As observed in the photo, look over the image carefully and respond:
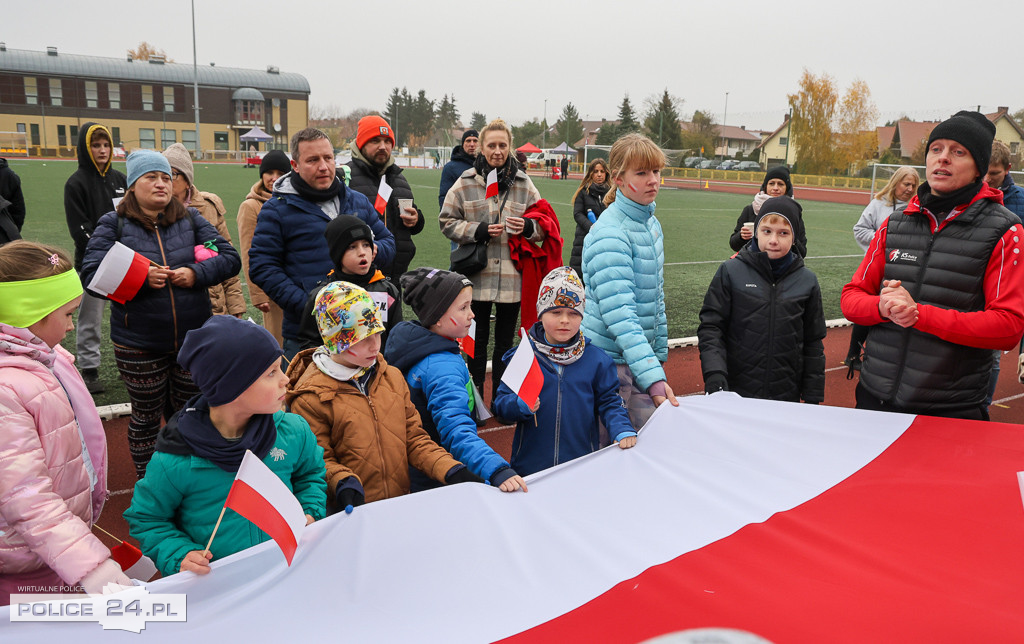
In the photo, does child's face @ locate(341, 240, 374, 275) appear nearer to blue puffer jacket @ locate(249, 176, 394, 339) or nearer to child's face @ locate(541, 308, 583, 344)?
blue puffer jacket @ locate(249, 176, 394, 339)

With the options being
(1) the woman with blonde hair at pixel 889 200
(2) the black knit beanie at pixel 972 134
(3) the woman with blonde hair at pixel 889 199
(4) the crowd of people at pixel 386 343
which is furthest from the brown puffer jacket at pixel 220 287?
(3) the woman with blonde hair at pixel 889 199

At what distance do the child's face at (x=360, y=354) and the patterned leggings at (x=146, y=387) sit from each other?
70.1 inches

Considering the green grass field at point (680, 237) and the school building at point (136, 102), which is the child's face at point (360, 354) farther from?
the school building at point (136, 102)

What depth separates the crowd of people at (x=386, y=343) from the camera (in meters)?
2.13

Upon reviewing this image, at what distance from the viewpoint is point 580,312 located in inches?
121

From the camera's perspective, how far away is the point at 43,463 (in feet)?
6.38

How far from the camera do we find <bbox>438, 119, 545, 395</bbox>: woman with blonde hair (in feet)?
17.0

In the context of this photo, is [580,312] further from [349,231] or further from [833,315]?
[833,315]

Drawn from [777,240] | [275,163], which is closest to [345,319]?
[777,240]

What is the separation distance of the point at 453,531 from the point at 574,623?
491 mm


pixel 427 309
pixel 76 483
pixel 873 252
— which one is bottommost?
pixel 76 483

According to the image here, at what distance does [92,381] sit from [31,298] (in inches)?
163

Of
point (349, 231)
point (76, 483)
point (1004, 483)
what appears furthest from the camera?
point (349, 231)

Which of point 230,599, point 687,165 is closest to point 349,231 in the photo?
point 230,599
